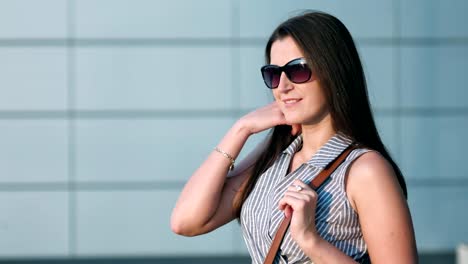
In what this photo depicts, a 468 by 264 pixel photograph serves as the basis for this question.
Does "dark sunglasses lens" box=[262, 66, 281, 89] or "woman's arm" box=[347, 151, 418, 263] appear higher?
"dark sunglasses lens" box=[262, 66, 281, 89]

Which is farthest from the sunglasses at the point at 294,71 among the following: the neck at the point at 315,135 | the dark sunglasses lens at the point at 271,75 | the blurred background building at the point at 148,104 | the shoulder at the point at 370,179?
the blurred background building at the point at 148,104

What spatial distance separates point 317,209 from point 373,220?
0.16 meters

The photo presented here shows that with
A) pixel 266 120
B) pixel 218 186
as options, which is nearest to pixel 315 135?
pixel 266 120

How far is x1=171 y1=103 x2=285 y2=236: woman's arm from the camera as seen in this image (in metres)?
3.08

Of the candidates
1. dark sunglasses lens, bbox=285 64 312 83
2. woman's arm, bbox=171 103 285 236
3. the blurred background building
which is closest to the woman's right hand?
woman's arm, bbox=171 103 285 236

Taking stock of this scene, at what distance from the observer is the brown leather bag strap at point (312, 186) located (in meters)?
2.70

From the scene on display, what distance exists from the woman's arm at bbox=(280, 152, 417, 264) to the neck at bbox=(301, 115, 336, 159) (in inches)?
10.7

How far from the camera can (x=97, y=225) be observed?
27.2 feet

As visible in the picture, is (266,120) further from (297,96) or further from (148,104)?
(148,104)

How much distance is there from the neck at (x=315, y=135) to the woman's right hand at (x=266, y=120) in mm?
99

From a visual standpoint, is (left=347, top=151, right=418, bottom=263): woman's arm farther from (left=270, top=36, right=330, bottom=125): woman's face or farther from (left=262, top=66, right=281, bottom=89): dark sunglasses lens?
(left=262, top=66, right=281, bottom=89): dark sunglasses lens

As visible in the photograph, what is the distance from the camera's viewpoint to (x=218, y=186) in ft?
10.1

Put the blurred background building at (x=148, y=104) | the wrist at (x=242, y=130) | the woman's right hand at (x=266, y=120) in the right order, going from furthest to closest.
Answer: the blurred background building at (x=148, y=104) → the wrist at (x=242, y=130) → the woman's right hand at (x=266, y=120)

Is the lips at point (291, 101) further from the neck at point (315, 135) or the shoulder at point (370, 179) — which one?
the shoulder at point (370, 179)
